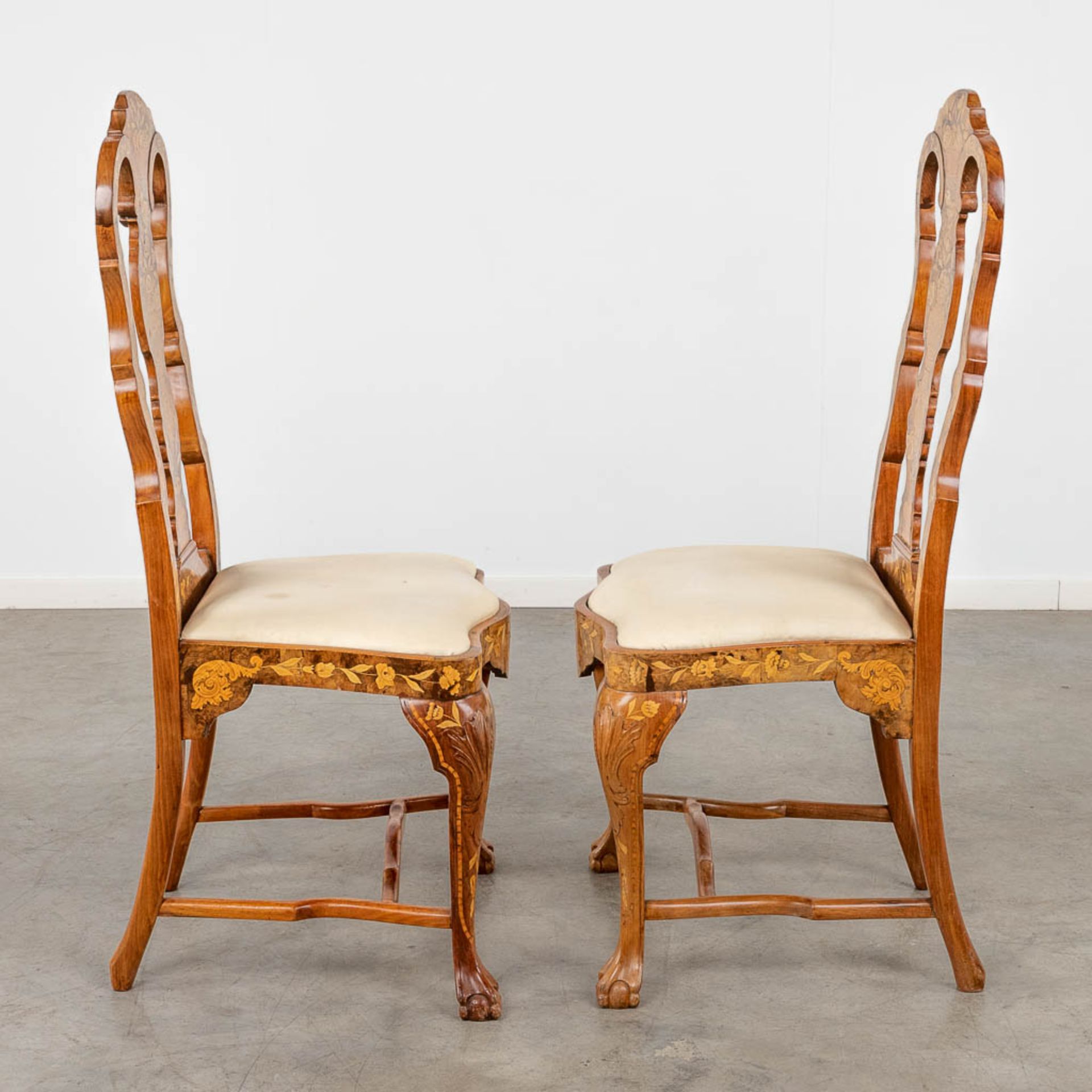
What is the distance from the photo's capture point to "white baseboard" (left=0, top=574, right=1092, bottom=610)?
13.6ft

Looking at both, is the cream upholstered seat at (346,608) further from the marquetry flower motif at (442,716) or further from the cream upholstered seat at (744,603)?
the cream upholstered seat at (744,603)

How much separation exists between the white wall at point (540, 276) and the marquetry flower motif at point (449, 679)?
236 cm

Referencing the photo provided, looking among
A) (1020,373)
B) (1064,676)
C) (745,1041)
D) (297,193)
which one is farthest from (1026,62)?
(745,1041)

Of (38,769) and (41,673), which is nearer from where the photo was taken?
(38,769)

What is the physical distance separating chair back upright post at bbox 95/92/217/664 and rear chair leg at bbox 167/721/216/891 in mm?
318

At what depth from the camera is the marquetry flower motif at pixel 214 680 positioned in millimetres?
1843

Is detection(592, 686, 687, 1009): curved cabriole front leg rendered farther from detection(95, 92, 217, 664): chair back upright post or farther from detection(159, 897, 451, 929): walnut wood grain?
detection(95, 92, 217, 664): chair back upright post

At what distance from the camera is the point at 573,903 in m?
2.20

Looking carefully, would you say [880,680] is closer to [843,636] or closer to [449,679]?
[843,636]

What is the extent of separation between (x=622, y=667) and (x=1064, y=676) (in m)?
2.02

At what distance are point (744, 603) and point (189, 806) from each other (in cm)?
100

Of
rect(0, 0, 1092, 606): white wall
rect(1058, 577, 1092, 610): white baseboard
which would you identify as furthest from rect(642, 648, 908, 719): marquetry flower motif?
rect(1058, 577, 1092, 610): white baseboard

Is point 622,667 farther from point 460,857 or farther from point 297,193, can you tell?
point 297,193

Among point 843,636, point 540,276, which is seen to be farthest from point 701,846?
point 540,276
